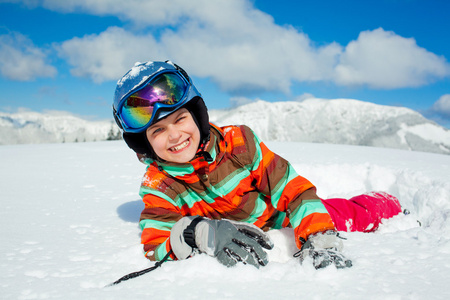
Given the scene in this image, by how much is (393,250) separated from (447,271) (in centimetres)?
27

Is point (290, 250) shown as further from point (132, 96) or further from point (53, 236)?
point (53, 236)

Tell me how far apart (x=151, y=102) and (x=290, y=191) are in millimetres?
980

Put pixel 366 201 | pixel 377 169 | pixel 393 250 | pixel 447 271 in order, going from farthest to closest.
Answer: pixel 377 169 < pixel 366 201 < pixel 393 250 < pixel 447 271

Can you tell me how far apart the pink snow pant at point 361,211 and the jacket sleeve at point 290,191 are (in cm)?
64

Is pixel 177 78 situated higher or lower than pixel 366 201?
higher

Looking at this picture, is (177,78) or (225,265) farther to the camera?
(177,78)

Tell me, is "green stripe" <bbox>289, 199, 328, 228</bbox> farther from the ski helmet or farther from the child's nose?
the child's nose

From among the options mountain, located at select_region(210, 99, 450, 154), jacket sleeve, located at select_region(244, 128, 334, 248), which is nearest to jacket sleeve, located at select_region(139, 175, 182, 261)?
jacket sleeve, located at select_region(244, 128, 334, 248)

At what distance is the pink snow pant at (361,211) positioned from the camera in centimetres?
232

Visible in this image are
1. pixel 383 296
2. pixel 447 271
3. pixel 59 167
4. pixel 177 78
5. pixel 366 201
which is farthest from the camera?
pixel 59 167

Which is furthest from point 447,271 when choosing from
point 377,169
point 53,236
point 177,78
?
point 377,169

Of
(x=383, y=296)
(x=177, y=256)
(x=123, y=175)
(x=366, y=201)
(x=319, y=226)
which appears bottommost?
(x=383, y=296)

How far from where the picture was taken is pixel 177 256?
159 cm

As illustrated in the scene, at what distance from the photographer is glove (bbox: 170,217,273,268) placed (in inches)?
58.8
